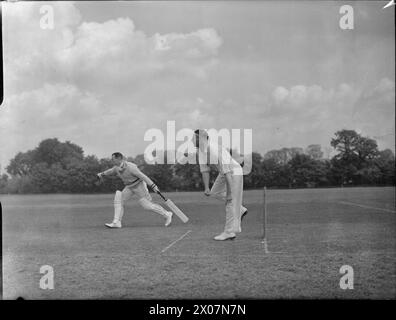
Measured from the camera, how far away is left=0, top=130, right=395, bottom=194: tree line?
216 inches

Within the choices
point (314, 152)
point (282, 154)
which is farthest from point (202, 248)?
point (314, 152)

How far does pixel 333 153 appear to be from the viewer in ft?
18.2

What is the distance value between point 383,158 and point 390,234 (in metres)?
0.80

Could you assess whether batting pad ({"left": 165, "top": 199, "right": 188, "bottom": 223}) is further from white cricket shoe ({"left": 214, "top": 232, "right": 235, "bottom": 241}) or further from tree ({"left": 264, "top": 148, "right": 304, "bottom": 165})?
tree ({"left": 264, "top": 148, "right": 304, "bottom": 165})

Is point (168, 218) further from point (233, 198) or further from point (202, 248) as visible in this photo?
point (233, 198)

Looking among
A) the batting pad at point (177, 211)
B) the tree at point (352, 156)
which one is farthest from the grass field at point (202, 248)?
the tree at point (352, 156)

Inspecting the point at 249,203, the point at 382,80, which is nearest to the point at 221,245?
the point at 249,203

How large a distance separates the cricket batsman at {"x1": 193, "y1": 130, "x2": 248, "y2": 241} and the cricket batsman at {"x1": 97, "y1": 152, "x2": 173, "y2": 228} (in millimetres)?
603

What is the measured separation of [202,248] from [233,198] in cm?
63

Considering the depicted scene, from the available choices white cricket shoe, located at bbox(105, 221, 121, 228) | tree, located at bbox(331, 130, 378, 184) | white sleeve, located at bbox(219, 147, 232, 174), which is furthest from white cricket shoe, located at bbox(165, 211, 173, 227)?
tree, located at bbox(331, 130, 378, 184)

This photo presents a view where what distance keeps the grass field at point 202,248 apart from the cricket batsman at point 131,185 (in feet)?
0.27
